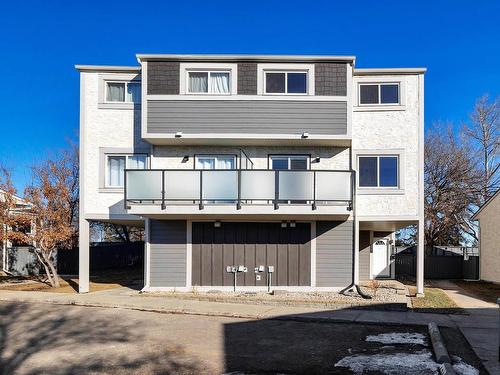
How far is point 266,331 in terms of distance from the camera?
1041 centimetres

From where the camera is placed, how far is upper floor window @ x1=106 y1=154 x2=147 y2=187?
16578 millimetres

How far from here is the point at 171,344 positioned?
9.03 m

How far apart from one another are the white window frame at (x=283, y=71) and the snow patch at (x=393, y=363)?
9503mm

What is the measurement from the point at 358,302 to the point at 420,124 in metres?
6.19

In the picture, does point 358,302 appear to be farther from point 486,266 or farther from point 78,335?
point 486,266

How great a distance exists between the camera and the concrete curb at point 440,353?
22.6 feet

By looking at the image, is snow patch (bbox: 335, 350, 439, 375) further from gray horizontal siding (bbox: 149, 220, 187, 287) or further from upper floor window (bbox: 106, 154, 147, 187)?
upper floor window (bbox: 106, 154, 147, 187)

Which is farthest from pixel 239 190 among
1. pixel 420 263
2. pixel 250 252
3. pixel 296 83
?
pixel 420 263

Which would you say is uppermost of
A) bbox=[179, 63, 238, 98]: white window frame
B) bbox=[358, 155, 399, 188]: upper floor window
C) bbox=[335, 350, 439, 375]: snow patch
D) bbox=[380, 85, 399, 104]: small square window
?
bbox=[179, 63, 238, 98]: white window frame

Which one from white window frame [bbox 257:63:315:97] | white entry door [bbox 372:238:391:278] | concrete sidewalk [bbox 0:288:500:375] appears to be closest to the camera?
concrete sidewalk [bbox 0:288:500:375]

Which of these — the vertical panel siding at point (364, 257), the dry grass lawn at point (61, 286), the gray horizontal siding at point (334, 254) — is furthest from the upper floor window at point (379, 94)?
the dry grass lawn at point (61, 286)

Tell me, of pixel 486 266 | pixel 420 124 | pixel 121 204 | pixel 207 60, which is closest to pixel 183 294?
pixel 121 204

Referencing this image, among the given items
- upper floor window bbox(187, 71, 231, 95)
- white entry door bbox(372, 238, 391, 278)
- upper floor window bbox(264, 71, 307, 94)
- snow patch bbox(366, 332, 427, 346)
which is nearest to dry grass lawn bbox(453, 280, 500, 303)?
white entry door bbox(372, 238, 391, 278)

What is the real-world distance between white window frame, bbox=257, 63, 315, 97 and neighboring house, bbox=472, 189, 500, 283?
11.5 meters
